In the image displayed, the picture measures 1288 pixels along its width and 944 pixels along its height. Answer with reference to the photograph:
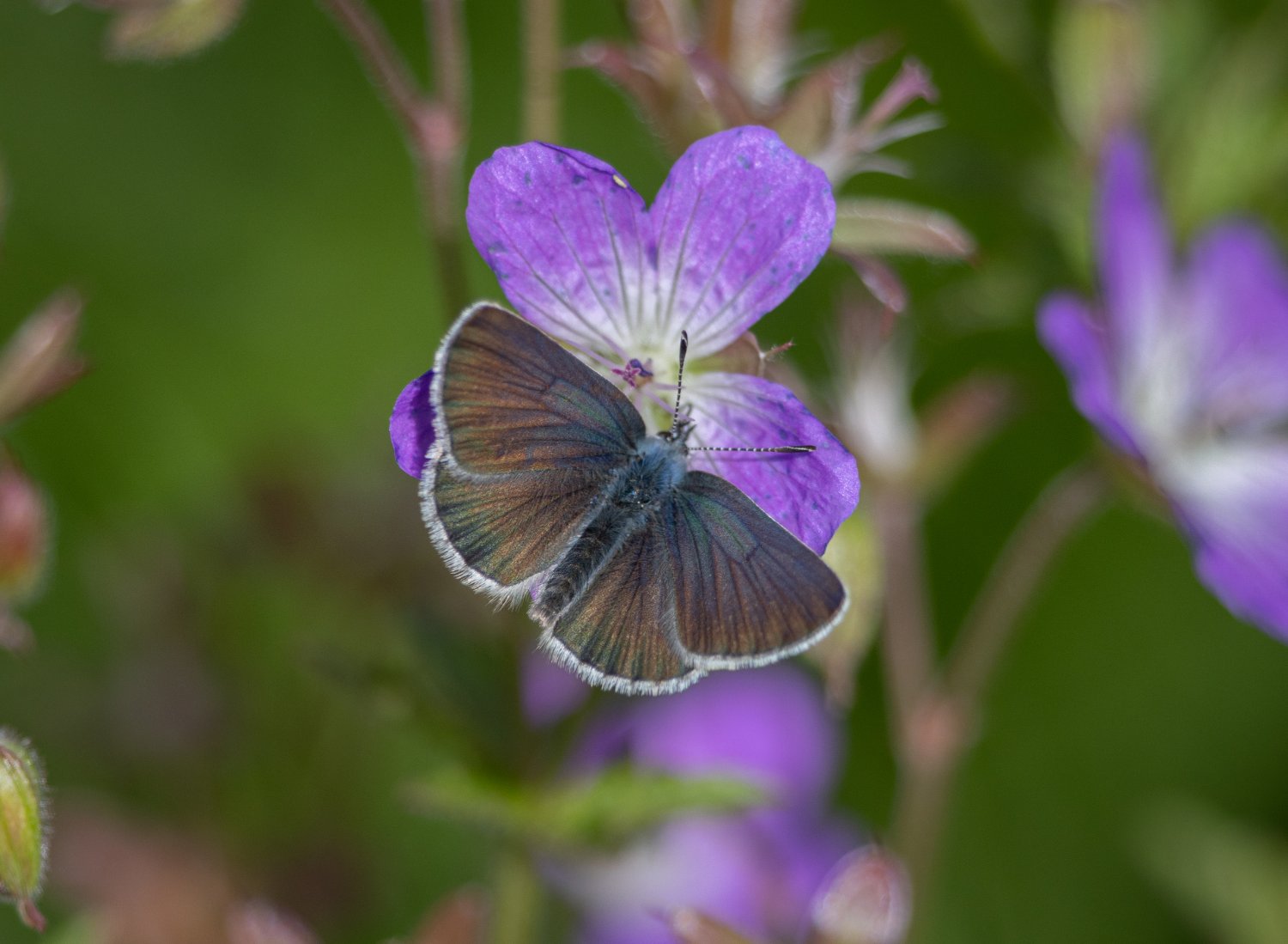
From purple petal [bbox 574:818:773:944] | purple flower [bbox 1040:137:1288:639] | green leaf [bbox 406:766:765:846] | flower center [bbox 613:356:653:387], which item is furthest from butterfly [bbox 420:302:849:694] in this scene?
purple petal [bbox 574:818:773:944]

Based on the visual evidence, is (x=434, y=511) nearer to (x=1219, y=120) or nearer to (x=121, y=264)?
(x=1219, y=120)

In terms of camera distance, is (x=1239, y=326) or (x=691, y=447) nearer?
(x=691, y=447)

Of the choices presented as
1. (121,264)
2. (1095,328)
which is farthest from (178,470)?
(1095,328)

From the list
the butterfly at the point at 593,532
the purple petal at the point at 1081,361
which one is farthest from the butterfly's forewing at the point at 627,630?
the purple petal at the point at 1081,361

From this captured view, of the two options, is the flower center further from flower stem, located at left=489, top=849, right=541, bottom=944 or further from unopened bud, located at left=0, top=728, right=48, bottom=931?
unopened bud, located at left=0, top=728, right=48, bottom=931

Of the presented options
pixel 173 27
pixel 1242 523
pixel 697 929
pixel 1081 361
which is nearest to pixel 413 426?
pixel 173 27

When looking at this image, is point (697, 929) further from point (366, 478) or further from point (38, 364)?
point (366, 478)

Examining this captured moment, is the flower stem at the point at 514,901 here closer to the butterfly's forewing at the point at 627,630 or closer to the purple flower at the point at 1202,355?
the butterfly's forewing at the point at 627,630
